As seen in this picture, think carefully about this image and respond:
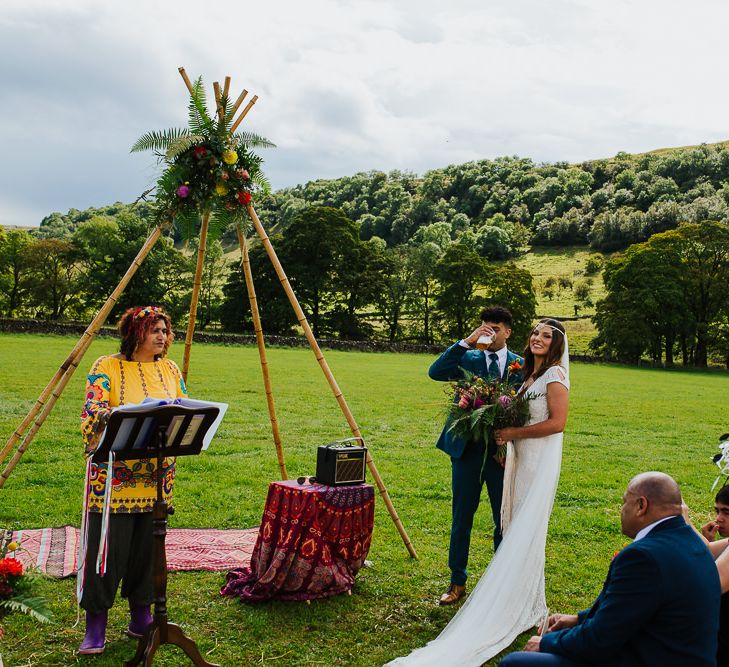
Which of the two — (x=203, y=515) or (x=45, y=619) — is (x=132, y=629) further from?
(x=203, y=515)

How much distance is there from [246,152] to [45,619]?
468cm

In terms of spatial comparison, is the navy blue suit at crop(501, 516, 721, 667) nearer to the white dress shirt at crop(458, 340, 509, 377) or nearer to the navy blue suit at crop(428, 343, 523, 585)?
the navy blue suit at crop(428, 343, 523, 585)

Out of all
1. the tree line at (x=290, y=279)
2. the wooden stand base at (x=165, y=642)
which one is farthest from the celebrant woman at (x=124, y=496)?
the tree line at (x=290, y=279)

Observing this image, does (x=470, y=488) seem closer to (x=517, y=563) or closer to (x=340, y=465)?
(x=517, y=563)

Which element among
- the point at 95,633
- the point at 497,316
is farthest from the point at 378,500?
the point at 95,633

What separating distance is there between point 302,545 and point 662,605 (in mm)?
3653

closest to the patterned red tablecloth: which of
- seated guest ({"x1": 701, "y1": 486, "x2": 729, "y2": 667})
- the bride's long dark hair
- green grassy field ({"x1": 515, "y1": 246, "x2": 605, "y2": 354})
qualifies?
the bride's long dark hair

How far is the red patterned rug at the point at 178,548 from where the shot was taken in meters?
6.98

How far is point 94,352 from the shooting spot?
33562 millimetres

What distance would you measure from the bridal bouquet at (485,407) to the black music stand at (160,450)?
6.87 feet

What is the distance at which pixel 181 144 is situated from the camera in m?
6.52

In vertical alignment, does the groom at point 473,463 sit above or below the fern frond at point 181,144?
below

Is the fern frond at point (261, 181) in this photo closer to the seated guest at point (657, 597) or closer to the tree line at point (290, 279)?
the seated guest at point (657, 597)

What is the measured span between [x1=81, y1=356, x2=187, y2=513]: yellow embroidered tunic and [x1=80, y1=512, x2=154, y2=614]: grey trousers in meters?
0.12
